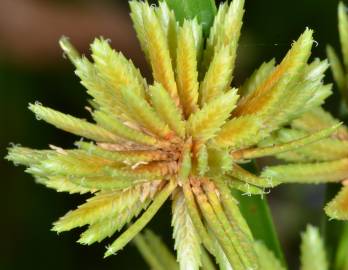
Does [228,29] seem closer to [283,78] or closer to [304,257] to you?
[283,78]

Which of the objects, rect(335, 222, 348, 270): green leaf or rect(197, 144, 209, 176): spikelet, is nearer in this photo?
rect(197, 144, 209, 176): spikelet

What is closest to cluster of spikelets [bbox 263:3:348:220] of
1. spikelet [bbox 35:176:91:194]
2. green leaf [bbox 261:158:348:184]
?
green leaf [bbox 261:158:348:184]

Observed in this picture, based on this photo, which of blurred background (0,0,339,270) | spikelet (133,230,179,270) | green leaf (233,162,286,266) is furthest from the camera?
blurred background (0,0,339,270)

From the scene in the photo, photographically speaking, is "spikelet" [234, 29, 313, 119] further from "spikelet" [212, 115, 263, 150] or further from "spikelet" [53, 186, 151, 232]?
"spikelet" [53, 186, 151, 232]

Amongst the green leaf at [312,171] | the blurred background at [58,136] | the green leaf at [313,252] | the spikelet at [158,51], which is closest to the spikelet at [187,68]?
the spikelet at [158,51]

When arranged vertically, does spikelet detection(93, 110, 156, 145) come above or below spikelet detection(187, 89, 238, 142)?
above

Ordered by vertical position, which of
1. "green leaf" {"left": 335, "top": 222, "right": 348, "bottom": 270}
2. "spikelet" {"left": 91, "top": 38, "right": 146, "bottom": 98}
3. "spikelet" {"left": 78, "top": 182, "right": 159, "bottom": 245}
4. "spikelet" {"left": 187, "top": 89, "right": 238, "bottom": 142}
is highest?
"spikelet" {"left": 91, "top": 38, "right": 146, "bottom": 98}

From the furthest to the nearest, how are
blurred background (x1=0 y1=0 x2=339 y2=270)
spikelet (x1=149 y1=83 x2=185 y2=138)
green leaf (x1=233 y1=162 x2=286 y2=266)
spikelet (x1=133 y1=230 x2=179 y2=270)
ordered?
1. blurred background (x1=0 y1=0 x2=339 y2=270)
2. spikelet (x1=133 y1=230 x2=179 y2=270)
3. green leaf (x1=233 y1=162 x2=286 y2=266)
4. spikelet (x1=149 y1=83 x2=185 y2=138)

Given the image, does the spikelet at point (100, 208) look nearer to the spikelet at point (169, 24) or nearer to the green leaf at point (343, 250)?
the spikelet at point (169, 24)

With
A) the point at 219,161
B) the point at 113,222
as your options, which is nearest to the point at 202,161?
the point at 219,161
